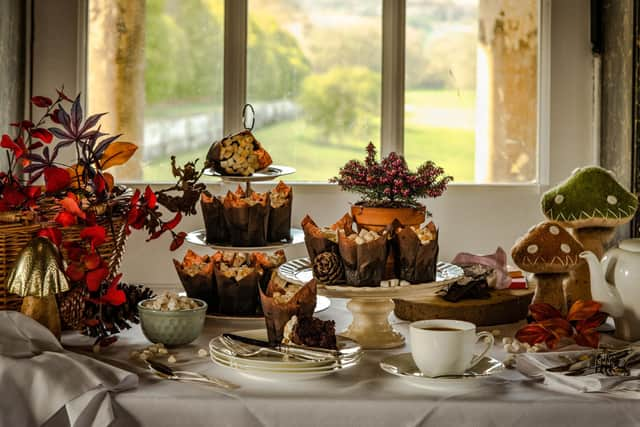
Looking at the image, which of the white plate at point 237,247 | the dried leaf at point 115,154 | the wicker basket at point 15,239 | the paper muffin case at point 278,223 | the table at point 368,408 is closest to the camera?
the table at point 368,408

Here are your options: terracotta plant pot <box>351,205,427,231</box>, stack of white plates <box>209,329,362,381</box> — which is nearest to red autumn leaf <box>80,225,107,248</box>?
stack of white plates <box>209,329,362,381</box>

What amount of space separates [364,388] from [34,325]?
0.52 metres

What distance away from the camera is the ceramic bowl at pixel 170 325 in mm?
1410

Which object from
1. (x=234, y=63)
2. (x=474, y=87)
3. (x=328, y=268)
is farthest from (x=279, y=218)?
(x=474, y=87)

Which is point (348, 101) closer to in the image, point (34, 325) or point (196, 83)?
point (196, 83)

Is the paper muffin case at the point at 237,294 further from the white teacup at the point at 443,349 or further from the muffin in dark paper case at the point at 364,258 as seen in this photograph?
the white teacup at the point at 443,349

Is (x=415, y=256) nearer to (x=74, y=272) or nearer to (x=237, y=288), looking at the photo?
(x=237, y=288)

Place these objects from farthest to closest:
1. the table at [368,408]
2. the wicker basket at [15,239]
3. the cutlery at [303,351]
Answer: the wicker basket at [15,239], the cutlery at [303,351], the table at [368,408]

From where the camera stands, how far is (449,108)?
4.15 meters

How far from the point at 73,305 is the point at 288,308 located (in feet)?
1.31

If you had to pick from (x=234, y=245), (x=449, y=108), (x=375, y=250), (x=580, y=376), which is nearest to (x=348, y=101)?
(x=449, y=108)

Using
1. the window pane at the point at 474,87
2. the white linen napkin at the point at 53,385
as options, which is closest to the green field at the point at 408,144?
the window pane at the point at 474,87

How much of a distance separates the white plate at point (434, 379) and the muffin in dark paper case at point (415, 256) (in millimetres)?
195

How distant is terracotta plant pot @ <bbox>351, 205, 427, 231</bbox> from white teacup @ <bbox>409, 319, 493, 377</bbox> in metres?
0.52
